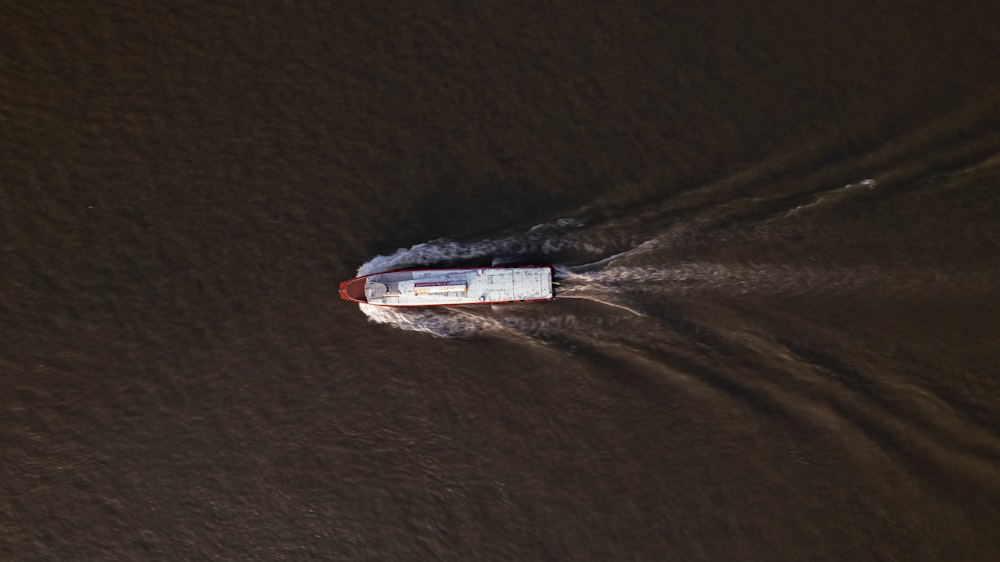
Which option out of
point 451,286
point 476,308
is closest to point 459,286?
point 451,286

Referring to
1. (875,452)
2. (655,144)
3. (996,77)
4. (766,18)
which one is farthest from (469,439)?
(996,77)

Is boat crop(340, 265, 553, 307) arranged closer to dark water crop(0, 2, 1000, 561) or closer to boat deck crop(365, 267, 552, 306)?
boat deck crop(365, 267, 552, 306)

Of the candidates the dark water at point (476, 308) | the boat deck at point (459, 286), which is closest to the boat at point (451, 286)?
the boat deck at point (459, 286)

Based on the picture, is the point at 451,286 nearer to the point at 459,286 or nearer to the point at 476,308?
the point at 459,286

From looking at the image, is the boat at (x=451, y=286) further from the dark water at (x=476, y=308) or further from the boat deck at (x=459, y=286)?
the dark water at (x=476, y=308)

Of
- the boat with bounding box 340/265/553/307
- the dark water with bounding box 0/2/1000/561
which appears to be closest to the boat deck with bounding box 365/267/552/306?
the boat with bounding box 340/265/553/307
